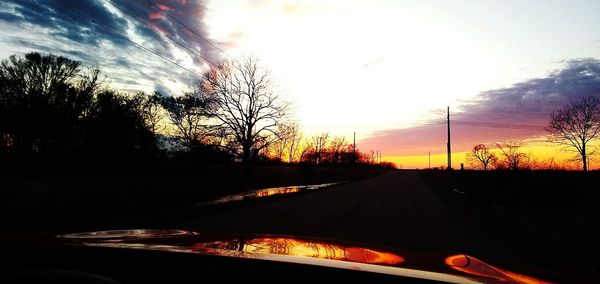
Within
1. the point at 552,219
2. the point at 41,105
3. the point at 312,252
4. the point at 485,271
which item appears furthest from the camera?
the point at 41,105

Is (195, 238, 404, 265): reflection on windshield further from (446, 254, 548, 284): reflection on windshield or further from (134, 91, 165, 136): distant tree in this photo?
(134, 91, 165, 136): distant tree

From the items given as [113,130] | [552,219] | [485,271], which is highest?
[113,130]

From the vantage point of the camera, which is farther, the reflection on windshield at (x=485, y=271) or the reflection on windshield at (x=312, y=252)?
the reflection on windshield at (x=312, y=252)

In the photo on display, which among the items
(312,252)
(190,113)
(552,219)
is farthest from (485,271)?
(190,113)

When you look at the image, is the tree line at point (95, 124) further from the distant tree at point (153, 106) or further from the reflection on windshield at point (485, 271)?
the reflection on windshield at point (485, 271)

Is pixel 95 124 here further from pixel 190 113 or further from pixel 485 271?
pixel 485 271

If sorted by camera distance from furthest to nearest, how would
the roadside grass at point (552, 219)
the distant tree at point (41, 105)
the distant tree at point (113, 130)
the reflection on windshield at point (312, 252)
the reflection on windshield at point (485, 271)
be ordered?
the distant tree at point (113, 130) → the distant tree at point (41, 105) → the roadside grass at point (552, 219) → the reflection on windshield at point (312, 252) → the reflection on windshield at point (485, 271)

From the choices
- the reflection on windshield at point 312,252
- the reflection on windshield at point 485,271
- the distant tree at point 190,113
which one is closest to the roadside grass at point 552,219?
the reflection on windshield at point 485,271

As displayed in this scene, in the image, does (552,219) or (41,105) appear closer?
(552,219)

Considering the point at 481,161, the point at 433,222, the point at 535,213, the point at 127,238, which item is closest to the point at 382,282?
the point at 127,238

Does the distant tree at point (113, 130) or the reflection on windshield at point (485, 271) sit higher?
the distant tree at point (113, 130)

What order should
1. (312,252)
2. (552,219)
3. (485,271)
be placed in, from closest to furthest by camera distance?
(485,271)
(312,252)
(552,219)

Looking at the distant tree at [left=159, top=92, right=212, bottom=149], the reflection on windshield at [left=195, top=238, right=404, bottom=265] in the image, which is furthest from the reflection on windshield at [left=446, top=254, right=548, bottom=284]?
the distant tree at [left=159, top=92, right=212, bottom=149]

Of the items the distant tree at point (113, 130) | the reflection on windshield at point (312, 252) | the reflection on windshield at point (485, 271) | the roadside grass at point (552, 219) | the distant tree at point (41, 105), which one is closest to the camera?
the reflection on windshield at point (485, 271)
